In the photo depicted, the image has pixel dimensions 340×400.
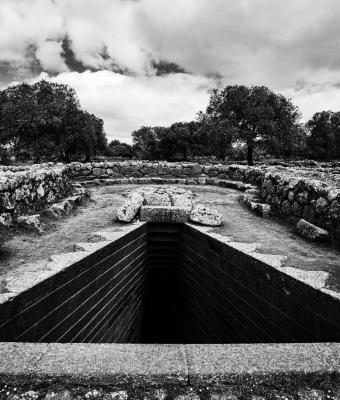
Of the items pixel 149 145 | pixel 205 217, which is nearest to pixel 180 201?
pixel 205 217

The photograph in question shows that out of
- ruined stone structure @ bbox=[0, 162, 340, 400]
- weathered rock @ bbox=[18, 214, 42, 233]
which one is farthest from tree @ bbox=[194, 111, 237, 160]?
weathered rock @ bbox=[18, 214, 42, 233]

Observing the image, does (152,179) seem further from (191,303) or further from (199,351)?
(199,351)

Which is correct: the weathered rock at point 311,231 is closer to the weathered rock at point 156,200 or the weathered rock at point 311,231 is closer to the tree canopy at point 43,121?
the weathered rock at point 156,200

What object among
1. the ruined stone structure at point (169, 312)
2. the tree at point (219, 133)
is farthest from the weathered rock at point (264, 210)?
the tree at point (219, 133)

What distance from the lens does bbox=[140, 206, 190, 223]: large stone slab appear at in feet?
18.5

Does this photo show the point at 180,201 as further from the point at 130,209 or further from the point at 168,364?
the point at 168,364

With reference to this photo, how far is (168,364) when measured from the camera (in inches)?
A: 68.3

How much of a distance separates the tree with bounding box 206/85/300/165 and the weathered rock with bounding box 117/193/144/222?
19072 millimetres

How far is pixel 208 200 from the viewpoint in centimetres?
817

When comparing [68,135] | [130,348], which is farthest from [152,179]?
[68,135]

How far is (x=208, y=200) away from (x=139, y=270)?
321cm

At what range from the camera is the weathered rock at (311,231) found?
441cm

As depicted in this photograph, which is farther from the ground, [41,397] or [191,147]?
[191,147]

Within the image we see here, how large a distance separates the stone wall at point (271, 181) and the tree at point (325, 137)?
3462cm
